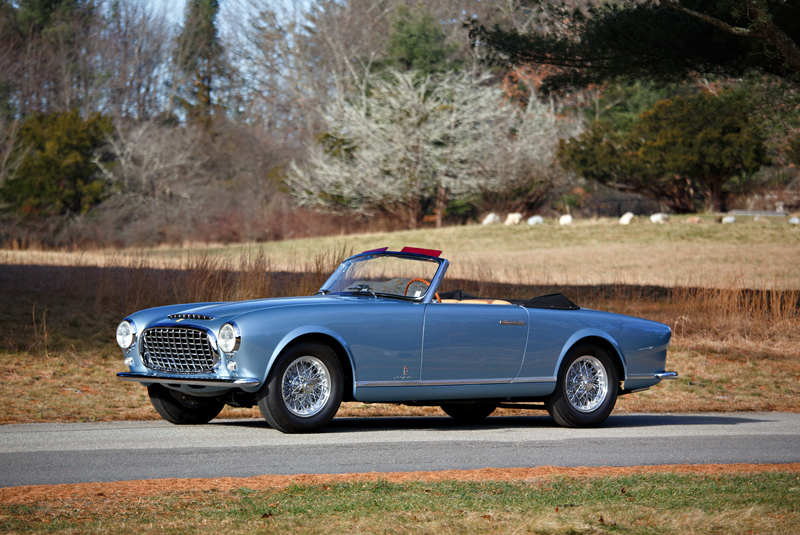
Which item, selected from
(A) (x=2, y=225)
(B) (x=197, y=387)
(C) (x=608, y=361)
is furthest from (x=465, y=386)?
(A) (x=2, y=225)

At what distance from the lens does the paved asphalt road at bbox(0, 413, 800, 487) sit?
668cm

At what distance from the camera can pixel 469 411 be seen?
10.1m

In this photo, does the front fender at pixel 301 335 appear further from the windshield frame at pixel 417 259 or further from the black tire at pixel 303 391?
the windshield frame at pixel 417 259

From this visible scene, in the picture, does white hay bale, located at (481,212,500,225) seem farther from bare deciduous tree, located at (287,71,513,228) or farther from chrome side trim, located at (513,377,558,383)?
chrome side trim, located at (513,377,558,383)

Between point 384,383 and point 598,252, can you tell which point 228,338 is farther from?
point 598,252

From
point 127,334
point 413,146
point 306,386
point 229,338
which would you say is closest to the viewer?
point 229,338

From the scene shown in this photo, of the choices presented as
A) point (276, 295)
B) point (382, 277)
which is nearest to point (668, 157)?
point (276, 295)

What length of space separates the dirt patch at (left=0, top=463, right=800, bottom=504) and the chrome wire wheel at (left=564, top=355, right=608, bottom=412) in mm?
2054

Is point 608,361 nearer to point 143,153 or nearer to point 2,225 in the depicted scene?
point 2,225

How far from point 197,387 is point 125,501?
2.41 meters

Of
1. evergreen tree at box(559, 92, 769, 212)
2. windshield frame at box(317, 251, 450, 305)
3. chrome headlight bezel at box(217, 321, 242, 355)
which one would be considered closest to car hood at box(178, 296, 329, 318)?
chrome headlight bezel at box(217, 321, 242, 355)

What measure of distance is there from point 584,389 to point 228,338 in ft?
12.0

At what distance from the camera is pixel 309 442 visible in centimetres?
766

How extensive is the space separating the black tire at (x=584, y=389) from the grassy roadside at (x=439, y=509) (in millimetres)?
2824
